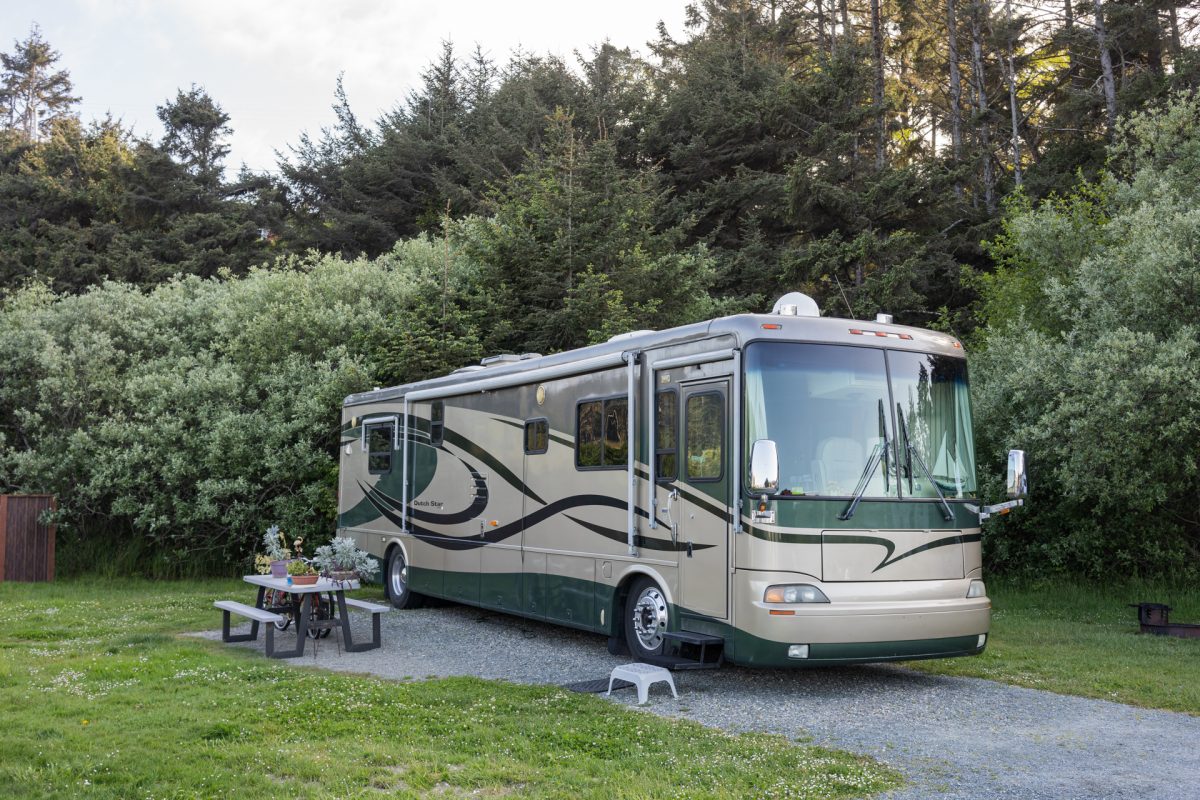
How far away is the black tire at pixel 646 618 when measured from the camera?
871 cm

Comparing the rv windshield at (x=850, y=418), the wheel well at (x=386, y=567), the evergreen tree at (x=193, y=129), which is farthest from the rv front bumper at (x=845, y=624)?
the evergreen tree at (x=193, y=129)

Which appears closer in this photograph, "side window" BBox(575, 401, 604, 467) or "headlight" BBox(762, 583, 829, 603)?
"headlight" BBox(762, 583, 829, 603)

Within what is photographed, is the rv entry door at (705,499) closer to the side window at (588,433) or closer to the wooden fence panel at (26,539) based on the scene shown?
the side window at (588,433)

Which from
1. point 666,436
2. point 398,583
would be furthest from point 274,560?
point 666,436

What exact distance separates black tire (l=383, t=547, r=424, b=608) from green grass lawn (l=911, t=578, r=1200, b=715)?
6.50 meters

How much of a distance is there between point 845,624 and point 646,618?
190cm

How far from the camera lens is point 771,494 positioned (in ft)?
25.4

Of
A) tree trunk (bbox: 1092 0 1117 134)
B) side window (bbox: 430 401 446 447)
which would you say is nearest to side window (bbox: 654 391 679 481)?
side window (bbox: 430 401 446 447)

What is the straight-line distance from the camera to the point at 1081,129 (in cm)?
2583

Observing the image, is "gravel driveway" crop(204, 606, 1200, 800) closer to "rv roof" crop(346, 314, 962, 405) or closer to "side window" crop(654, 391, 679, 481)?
"side window" crop(654, 391, 679, 481)

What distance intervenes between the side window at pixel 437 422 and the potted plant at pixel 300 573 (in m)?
2.78

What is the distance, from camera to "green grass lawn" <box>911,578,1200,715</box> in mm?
8383

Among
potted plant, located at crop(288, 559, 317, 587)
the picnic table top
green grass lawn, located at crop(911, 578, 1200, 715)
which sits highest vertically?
potted plant, located at crop(288, 559, 317, 587)

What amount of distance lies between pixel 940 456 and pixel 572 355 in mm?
3590
